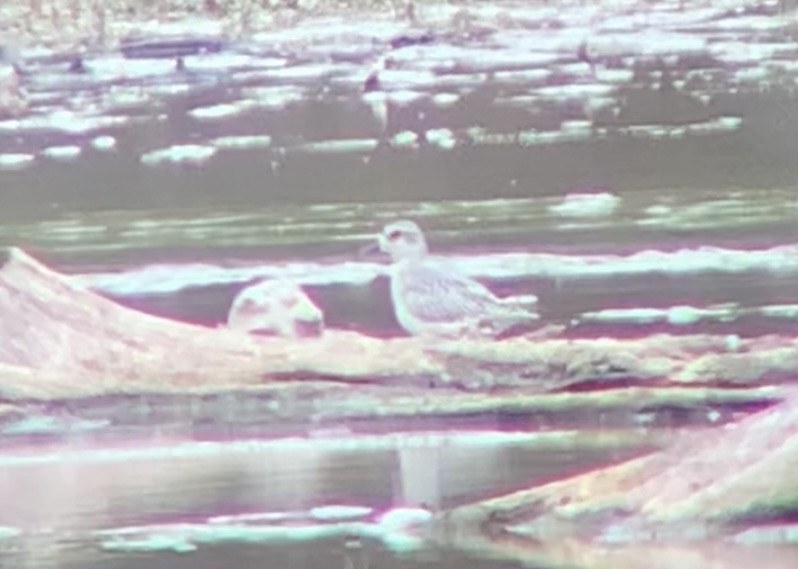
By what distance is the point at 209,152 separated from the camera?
0.90 meters

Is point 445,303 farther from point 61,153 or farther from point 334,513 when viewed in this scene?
point 61,153

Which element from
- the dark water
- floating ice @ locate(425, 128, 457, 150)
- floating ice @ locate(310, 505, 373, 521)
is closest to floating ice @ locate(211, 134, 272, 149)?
the dark water

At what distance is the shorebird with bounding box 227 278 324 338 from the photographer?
2.90 feet

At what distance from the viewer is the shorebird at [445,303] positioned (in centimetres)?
89

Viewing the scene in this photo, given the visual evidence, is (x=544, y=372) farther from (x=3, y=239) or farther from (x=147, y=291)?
(x=3, y=239)

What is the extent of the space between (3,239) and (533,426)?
1.24ft

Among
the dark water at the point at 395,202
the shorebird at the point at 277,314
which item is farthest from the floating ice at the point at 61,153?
the shorebird at the point at 277,314

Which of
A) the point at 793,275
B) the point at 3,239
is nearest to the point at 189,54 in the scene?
the point at 3,239

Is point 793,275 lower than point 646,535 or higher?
higher

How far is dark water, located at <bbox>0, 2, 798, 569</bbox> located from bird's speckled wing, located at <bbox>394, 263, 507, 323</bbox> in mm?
13

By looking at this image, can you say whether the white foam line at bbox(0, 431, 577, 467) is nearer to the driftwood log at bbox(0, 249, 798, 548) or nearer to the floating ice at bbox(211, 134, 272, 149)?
the driftwood log at bbox(0, 249, 798, 548)

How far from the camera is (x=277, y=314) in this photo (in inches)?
34.9

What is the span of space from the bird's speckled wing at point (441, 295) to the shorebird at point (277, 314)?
0.06 m

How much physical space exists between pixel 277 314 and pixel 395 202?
0.11 meters
